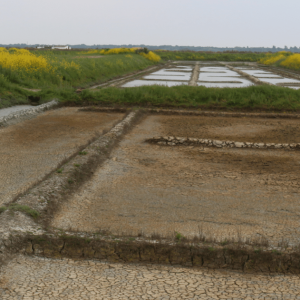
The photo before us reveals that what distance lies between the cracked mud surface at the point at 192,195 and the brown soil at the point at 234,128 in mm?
1182

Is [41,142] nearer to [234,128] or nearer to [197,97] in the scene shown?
[234,128]

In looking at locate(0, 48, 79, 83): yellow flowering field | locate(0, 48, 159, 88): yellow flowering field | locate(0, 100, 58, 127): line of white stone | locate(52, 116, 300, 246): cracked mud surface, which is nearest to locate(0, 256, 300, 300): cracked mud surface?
locate(52, 116, 300, 246): cracked mud surface

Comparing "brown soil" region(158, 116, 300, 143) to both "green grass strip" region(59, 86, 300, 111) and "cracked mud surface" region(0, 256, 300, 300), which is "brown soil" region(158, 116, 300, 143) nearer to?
"green grass strip" region(59, 86, 300, 111)

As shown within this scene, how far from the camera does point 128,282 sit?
2963 mm

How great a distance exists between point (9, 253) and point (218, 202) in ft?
8.12

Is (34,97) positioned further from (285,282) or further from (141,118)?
(285,282)

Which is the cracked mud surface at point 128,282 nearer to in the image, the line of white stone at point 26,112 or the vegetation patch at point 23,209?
the vegetation patch at point 23,209

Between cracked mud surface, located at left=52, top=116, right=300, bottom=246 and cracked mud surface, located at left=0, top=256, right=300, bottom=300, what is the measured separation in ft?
1.73

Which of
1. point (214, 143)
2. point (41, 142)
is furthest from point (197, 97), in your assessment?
point (41, 142)

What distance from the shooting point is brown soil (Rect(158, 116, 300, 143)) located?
8.10m

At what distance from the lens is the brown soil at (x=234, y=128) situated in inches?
319

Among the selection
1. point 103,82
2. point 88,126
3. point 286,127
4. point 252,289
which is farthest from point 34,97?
point 252,289

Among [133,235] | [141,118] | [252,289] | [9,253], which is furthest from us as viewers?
[141,118]

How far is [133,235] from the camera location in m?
3.63
